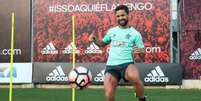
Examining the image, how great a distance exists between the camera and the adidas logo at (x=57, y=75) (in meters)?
24.6

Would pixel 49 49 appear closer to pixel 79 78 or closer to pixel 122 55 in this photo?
pixel 79 78

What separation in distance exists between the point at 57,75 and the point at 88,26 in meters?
2.94

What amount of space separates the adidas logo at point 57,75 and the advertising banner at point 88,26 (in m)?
1.10

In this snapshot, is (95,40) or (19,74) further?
(19,74)

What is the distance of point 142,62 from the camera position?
24500 mm

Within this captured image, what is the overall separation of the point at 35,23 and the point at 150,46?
589 centimetres

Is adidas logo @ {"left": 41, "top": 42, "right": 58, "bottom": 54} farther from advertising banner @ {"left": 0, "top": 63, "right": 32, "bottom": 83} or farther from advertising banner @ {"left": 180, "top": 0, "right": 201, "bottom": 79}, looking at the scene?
advertising banner @ {"left": 180, "top": 0, "right": 201, "bottom": 79}

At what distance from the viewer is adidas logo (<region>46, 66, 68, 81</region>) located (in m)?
24.6

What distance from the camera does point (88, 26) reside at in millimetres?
25688

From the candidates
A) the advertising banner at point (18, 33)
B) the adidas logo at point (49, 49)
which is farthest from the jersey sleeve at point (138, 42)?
the advertising banner at point (18, 33)

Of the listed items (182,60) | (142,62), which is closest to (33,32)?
(142,62)

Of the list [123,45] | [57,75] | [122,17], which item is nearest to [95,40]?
[123,45]

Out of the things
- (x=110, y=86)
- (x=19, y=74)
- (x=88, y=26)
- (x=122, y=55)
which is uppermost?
(x=88, y=26)

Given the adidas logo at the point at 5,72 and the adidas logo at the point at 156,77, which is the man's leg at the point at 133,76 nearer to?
the adidas logo at the point at 156,77
